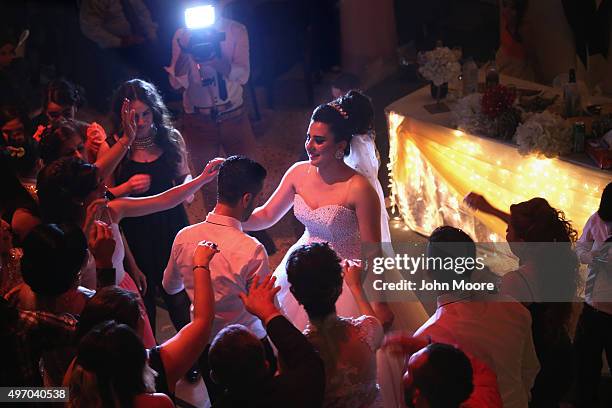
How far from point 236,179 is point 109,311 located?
0.76 metres

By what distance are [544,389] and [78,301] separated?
5.30ft

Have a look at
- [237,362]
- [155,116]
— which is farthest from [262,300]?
[155,116]

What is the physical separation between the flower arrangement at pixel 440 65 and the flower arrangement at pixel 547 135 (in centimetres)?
96

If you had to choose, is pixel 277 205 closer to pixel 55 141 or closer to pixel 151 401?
pixel 55 141

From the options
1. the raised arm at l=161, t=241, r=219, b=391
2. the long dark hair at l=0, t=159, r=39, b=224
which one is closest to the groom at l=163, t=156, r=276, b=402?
the raised arm at l=161, t=241, r=219, b=391

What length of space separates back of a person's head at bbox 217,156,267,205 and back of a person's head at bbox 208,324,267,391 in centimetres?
85

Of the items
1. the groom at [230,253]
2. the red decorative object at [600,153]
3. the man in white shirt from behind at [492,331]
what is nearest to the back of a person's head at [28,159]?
the groom at [230,253]

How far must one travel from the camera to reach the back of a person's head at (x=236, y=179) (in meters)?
2.55

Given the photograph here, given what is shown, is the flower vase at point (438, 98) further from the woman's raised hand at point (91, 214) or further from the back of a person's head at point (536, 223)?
the woman's raised hand at point (91, 214)

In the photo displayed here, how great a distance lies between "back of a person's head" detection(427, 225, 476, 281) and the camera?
2.19 metres

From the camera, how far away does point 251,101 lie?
20.5 ft

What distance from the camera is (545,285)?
2434mm

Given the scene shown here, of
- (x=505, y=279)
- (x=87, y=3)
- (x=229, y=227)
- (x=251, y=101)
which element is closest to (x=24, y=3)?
(x=87, y=3)

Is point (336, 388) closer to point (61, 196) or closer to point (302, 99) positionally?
point (61, 196)
